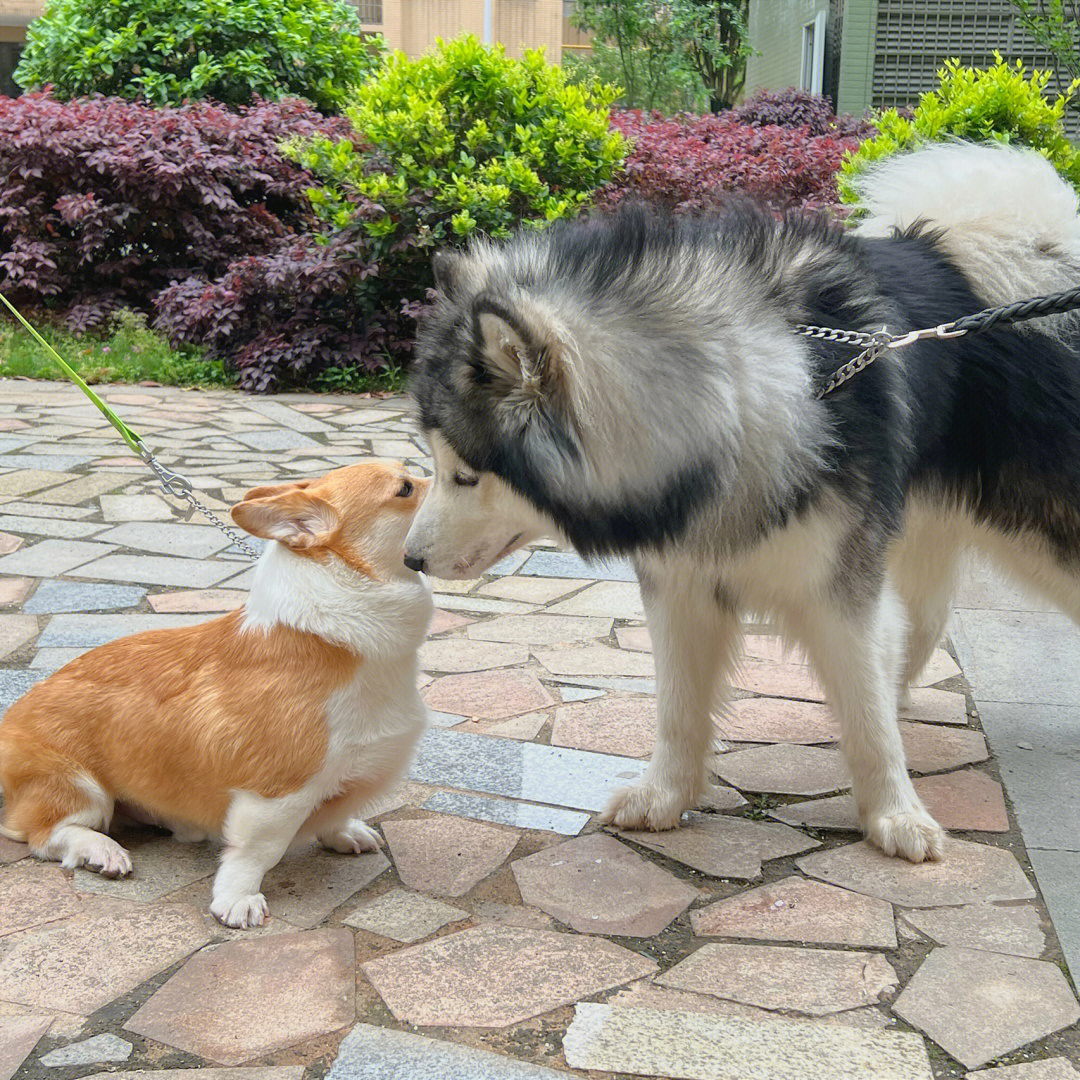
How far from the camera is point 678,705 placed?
120 inches

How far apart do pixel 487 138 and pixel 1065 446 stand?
6022mm

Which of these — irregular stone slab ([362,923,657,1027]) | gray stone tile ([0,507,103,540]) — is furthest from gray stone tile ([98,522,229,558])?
irregular stone slab ([362,923,657,1027])

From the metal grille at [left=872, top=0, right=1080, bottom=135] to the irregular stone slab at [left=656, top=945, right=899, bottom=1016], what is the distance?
38.1ft

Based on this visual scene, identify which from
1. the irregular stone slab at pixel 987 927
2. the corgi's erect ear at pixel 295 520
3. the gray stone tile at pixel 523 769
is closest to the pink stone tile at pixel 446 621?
the gray stone tile at pixel 523 769

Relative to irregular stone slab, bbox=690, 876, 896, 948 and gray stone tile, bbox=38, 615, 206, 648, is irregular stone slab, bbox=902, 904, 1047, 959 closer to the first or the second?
irregular stone slab, bbox=690, 876, 896, 948

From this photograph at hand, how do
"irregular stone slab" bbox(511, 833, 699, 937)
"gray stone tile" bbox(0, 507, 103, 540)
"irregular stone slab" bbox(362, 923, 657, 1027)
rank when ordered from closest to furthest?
"irregular stone slab" bbox(362, 923, 657, 1027), "irregular stone slab" bbox(511, 833, 699, 937), "gray stone tile" bbox(0, 507, 103, 540)

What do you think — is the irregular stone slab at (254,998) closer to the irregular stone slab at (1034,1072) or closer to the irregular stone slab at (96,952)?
the irregular stone slab at (96,952)

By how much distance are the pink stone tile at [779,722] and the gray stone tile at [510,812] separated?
2.12 ft

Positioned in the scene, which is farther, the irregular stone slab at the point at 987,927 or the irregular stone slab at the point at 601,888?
the irregular stone slab at the point at 601,888

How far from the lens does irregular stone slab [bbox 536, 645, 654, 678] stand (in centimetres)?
402

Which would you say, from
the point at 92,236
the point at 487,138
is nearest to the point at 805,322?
the point at 487,138

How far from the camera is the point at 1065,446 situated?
3086mm

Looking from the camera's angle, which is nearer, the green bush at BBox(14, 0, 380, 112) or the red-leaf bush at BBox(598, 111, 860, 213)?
the red-leaf bush at BBox(598, 111, 860, 213)

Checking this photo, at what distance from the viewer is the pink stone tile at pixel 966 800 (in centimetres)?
306
